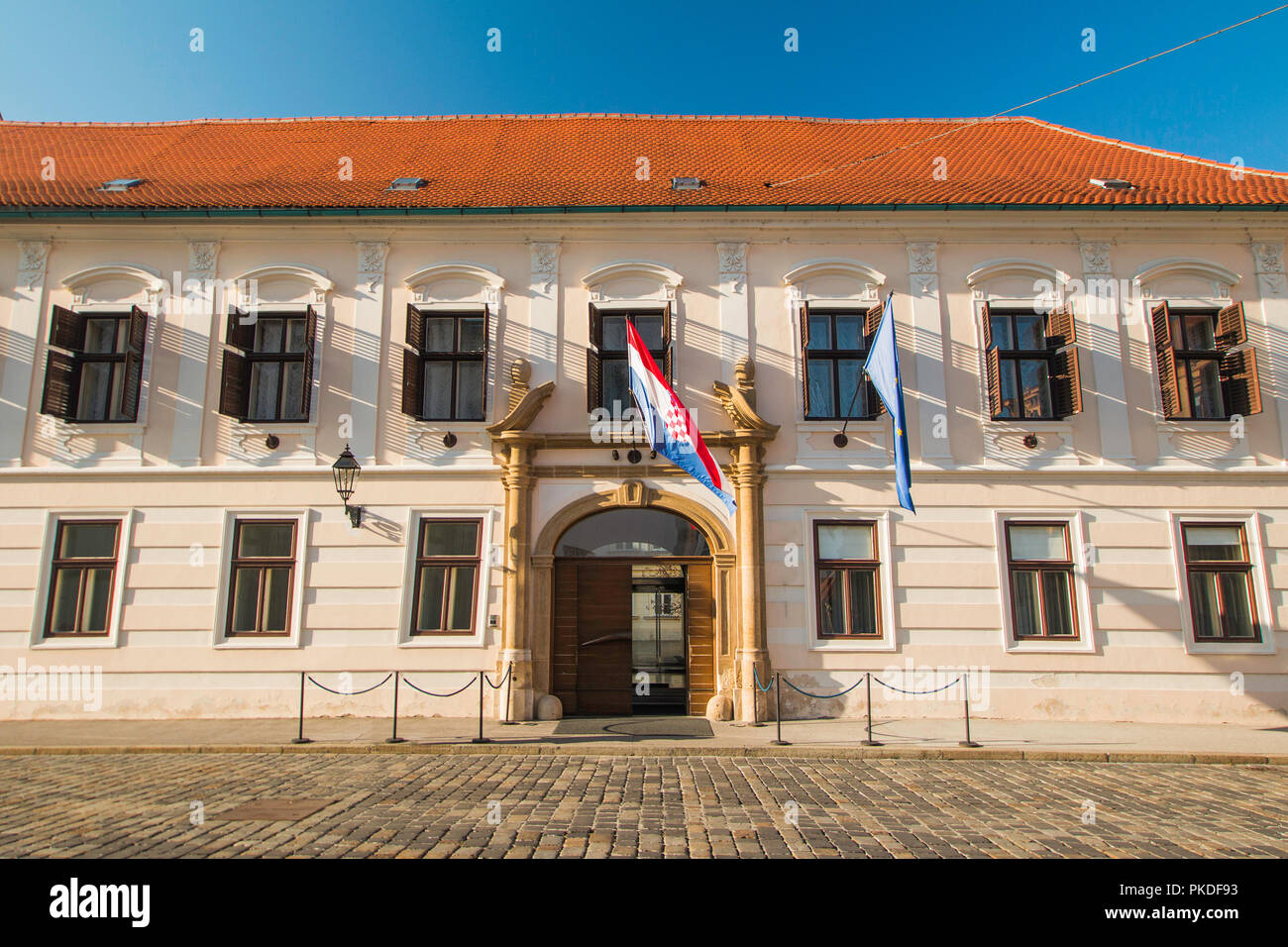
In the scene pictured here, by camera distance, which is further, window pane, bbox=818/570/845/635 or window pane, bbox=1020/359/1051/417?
window pane, bbox=1020/359/1051/417

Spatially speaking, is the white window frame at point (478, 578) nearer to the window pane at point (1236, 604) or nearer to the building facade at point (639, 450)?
the building facade at point (639, 450)

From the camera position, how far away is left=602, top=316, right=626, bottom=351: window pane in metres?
14.3

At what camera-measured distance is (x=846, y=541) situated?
44.1 feet

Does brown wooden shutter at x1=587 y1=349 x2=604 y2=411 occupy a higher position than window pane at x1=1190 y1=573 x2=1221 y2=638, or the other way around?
brown wooden shutter at x1=587 y1=349 x2=604 y2=411

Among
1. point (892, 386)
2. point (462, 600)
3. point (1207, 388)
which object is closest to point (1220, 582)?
point (1207, 388)

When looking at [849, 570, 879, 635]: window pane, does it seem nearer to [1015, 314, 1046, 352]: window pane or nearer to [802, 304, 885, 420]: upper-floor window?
[802, 304, 885, 420]: upper-floor window

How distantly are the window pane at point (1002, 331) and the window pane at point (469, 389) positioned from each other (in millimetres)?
9243

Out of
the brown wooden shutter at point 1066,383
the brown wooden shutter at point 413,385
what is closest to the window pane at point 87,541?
the brown wooden shutter at point 413,385

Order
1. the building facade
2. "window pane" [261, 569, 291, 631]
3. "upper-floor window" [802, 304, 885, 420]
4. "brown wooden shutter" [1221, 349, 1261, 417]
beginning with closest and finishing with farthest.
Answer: the building facade, "window pane" [261, 569, 291, 631], "brown wooden shutter" [1221, 349, 1261, 417], "upper-floor window" [802, 304, 885, 420]

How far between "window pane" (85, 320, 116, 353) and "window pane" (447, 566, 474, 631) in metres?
7.62

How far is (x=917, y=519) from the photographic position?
43.8 ft

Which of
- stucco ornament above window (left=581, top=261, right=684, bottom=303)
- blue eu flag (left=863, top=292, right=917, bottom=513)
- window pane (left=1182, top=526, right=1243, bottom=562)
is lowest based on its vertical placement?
window pane (left=1182, top=526, right=1243, bottom=562)

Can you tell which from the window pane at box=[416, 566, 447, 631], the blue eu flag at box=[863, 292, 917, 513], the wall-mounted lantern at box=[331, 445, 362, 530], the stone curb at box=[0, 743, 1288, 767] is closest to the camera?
the stone curb at box=[0, 743, 1288, 767]

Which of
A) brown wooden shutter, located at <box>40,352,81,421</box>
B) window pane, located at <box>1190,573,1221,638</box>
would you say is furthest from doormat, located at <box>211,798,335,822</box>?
window pane, located at <box>1190,573,1221,638</box>
